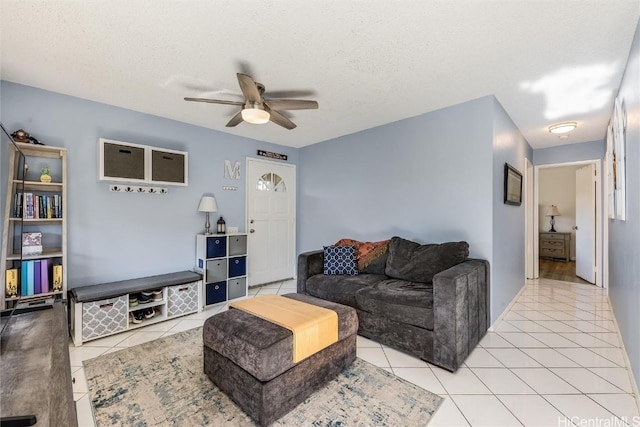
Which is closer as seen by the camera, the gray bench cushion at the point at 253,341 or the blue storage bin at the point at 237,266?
the gray bench cushion at the point at 253,341

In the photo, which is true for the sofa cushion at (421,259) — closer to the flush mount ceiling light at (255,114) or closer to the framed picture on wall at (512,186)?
the framed picture on wall at (512,186)

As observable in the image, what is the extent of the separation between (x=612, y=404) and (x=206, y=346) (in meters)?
2.68

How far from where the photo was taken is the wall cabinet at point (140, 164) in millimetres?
2883

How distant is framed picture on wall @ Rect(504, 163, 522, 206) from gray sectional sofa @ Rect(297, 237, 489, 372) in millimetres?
979

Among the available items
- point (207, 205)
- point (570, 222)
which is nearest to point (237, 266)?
point (207, 205)

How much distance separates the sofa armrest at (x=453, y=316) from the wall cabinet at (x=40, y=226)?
330 centimetres

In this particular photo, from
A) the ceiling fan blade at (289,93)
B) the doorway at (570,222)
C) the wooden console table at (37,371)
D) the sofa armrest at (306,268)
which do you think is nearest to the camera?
the wooden console table at (37,371)

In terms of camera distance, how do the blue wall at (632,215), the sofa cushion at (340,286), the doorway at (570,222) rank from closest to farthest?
the blue wall at (632,215) < the sofa cushion at (340,286) < the doorway at (570,222)

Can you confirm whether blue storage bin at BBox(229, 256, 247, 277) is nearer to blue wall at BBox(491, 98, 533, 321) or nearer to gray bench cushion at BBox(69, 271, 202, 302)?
gray bench cushion at BBox(69, 271, 202, 302)

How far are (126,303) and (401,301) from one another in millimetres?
2642

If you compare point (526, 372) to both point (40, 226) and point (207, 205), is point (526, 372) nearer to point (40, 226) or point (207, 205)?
point (207, 205)

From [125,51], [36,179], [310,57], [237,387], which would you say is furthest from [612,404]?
[36,179]

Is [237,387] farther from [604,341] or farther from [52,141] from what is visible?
[604,341]

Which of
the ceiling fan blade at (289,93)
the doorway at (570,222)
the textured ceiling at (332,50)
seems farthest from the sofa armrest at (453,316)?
the doorway at (570,222)
